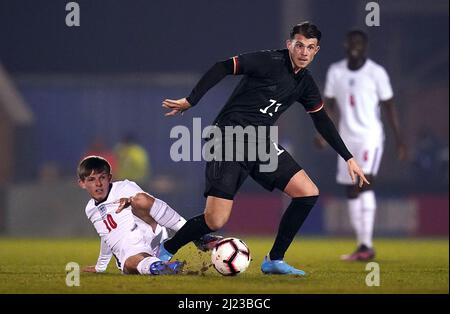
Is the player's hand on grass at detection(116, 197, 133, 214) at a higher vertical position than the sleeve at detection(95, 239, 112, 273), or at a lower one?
higher

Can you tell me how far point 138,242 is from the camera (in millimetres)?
9680

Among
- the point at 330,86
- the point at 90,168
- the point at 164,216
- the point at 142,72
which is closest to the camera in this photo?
the point at 90,168

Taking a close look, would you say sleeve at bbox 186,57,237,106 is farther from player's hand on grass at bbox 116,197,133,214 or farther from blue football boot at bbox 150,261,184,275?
blue football boot at bbox 150,261,184,275

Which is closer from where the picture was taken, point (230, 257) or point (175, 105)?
point (175, 105)

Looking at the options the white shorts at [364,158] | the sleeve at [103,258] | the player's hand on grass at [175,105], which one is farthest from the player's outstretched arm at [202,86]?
the white shorts at [364,158]

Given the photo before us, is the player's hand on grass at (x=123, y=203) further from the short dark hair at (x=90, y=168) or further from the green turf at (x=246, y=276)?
the green turf at (x=246, y=276)

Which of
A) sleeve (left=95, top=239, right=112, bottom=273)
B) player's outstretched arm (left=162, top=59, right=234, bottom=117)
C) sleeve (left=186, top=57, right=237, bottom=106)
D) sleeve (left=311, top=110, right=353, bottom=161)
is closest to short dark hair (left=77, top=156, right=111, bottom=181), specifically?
sleeve (left=95, top=239, right=112, bottom=273)

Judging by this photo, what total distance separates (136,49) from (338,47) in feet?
16.0

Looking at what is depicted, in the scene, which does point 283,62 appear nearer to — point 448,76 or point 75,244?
point 75,244

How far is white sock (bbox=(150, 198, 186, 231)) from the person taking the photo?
994cm

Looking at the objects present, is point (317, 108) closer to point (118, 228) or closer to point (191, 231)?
point (191, 231)

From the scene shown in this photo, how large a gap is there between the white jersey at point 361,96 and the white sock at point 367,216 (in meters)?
0.65

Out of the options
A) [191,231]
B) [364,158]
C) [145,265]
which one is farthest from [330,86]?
[145,265]

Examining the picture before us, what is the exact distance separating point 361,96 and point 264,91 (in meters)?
3.95
